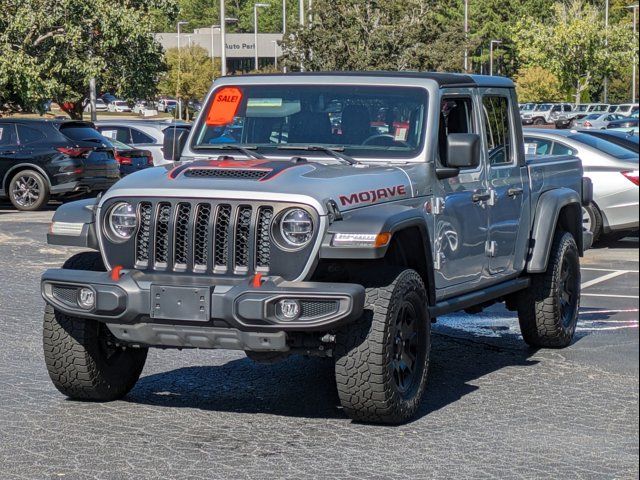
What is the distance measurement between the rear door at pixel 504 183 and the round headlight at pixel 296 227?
2091 millimetres

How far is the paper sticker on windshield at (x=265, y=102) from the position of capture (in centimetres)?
836

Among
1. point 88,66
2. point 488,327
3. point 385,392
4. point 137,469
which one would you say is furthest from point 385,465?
point 88,66

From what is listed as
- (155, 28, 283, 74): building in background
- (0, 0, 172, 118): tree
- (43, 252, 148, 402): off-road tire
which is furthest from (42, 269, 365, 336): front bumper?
(155, 28, 283, 74): building in background

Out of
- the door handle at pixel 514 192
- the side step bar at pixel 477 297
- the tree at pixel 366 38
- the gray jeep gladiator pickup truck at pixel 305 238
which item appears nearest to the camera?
the gray jeep gladiator pickup truck at pixel 305 238

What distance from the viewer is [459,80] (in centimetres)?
859

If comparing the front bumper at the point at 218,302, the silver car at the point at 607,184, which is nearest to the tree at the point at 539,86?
the silver car at the point at 607,184

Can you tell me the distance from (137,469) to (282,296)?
44.0 inches

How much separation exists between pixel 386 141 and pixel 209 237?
1.60m

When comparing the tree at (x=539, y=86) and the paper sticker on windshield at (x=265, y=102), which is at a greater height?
the paper sticker on windshield at (x=265, y=102)

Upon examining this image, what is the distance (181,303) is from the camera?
6.78 metres

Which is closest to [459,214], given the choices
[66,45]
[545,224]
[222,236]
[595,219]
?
[545,224]

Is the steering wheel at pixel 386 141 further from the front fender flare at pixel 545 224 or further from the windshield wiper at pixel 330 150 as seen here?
the front fender flare at pixel 545 224

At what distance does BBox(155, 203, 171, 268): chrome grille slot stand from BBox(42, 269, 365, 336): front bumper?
0.34 feet

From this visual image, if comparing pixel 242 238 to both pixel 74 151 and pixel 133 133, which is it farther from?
pixel 133 133
